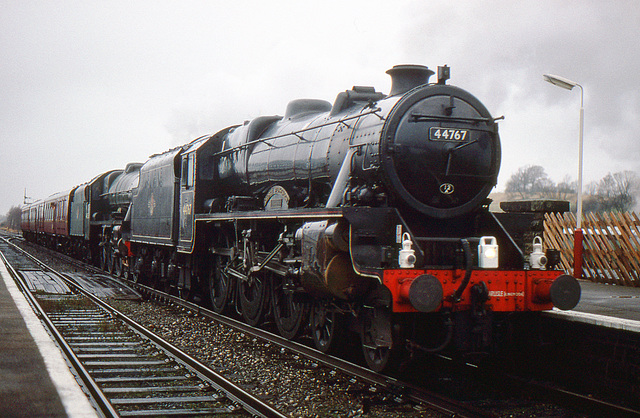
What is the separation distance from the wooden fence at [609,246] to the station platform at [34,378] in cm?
1073

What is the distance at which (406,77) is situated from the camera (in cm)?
703

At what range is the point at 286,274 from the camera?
24.5ft

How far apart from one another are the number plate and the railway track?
10.7 ft

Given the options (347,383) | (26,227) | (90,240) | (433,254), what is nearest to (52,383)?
(347,383)

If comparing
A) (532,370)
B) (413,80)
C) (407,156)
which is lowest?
(532,370)

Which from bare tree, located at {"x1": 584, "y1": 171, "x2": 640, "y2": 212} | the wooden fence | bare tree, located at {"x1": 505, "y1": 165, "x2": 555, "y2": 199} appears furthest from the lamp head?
bare tree, located at {"x1": 505, "y1": 165, "x2": 555, "y2": 199}

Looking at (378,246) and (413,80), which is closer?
(378,246)

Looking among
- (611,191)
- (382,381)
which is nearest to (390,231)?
(382,381)

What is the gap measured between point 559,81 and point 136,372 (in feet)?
35.5

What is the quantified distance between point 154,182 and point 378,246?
879cm

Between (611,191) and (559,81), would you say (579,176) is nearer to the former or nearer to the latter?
(559,81)

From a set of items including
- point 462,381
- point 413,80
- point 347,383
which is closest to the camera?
point 347,383

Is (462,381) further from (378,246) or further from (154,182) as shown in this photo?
(154,182)

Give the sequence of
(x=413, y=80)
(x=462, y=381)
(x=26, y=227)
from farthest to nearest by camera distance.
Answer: (x=26, y=227)
(x=413, y=80)
(x=462, y=381)
